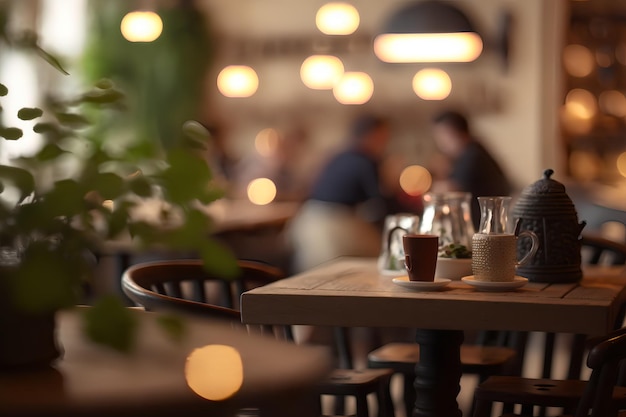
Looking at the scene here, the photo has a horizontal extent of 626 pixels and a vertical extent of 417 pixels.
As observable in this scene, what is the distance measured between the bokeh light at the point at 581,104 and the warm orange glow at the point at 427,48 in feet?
11.7

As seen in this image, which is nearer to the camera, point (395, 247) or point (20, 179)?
point (20, 179)

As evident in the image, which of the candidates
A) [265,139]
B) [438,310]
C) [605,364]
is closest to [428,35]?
[438,310]

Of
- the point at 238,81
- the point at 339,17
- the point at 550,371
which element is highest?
the point at 339,17

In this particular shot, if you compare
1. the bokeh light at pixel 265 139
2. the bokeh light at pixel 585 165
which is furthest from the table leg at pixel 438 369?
the bokeh light at pixel 265 139

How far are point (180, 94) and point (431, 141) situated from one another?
254cm

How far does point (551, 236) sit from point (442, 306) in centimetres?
54

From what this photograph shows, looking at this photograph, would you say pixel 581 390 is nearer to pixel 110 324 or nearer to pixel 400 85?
pixel 110 324

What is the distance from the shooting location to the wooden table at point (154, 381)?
3.40 ft

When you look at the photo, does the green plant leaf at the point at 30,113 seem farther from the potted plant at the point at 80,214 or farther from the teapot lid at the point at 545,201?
the teapot lid at the point at 545,201

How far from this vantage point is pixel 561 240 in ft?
9.02

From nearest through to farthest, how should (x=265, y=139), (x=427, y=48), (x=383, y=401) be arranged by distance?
1. (x=383, y=401)
2. (x=427, y=48)
3. (x=265, y=139)

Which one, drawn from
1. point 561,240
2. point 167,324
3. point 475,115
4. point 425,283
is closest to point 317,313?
point 425,283

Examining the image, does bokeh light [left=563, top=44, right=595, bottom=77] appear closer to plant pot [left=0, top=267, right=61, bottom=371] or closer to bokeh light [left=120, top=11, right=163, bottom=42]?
bokeh light [left=120, top=11, right=163, bottom=42]

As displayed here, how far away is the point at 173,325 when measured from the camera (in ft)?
3.84
